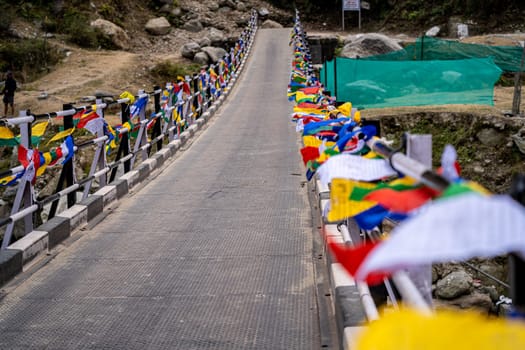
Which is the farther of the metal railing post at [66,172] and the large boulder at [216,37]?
the large boulder at [216,37]

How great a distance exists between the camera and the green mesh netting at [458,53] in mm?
22625

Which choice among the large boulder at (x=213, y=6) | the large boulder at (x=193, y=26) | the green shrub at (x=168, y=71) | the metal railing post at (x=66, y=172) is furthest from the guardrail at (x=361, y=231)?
the large boulder at (x=213, y=6)

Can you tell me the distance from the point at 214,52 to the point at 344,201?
3650cm

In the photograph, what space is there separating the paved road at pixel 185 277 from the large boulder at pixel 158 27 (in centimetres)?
3645

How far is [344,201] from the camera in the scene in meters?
2.66

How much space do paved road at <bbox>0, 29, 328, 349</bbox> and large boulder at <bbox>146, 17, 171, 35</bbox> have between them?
36448 millimetres

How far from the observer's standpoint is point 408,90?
1862 centimetres

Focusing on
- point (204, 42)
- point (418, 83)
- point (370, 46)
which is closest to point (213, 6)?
point (204, 42)

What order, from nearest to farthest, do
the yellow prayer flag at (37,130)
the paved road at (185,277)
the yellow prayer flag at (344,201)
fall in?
the yellow prayer flag at (344,201) < the paved road at (185,277) < the yellow prayer flag at (37,130)

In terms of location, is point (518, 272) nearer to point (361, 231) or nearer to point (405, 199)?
point (405, 199)

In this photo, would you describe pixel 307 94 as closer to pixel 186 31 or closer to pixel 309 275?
pixel 309 275

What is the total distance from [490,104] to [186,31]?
31.5 m

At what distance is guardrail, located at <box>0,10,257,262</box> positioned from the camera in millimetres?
6617

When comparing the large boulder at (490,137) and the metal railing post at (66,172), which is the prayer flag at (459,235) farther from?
the large boulder at (490,137)
